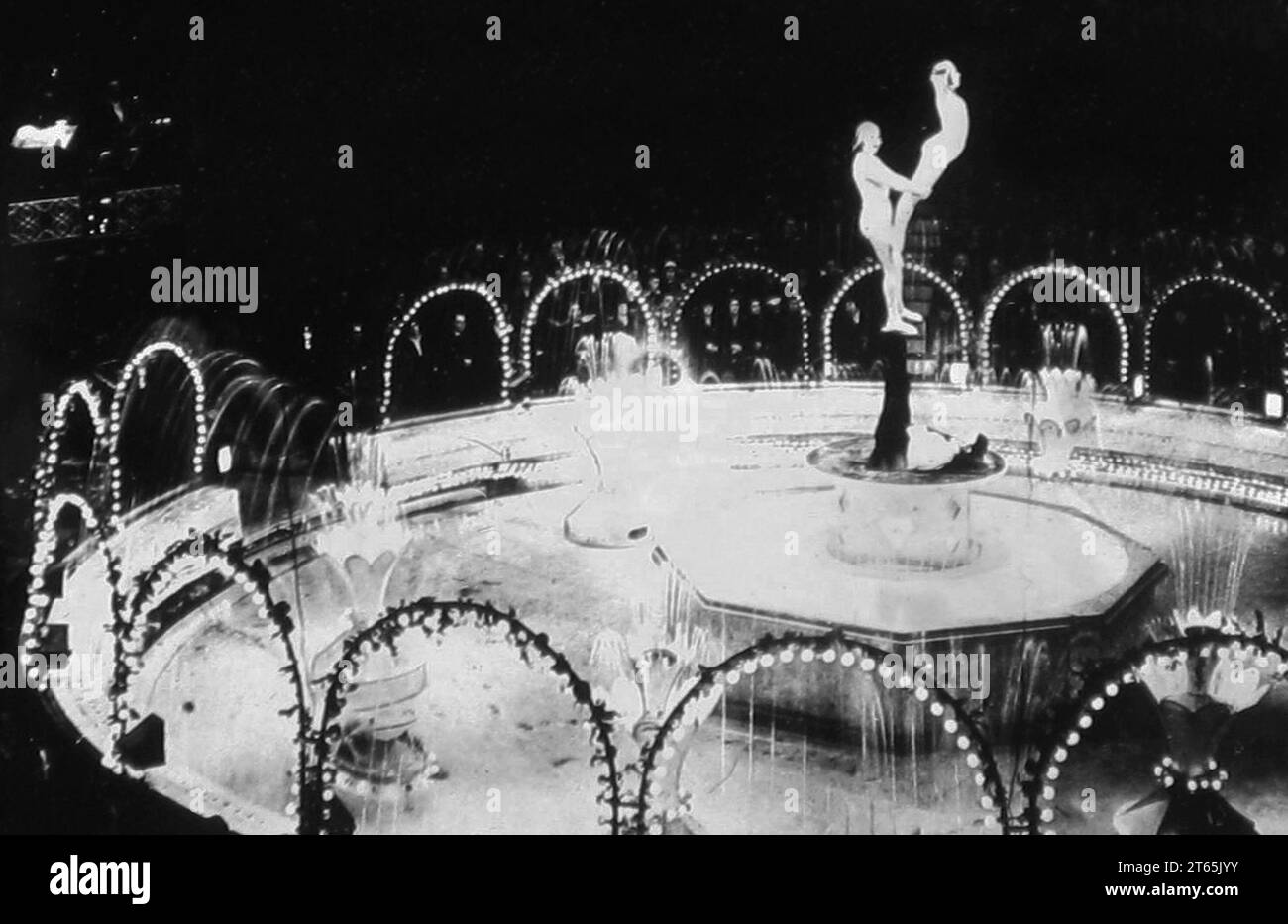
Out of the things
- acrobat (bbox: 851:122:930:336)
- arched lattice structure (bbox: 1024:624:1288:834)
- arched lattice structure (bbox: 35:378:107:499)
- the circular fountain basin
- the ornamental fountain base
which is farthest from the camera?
the circular fountain basin

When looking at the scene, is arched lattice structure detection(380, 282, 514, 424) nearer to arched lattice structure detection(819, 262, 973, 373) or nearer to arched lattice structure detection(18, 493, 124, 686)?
arched lattice structure detection(18, 493, 124, 686)

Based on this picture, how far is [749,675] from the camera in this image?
386 centimetres

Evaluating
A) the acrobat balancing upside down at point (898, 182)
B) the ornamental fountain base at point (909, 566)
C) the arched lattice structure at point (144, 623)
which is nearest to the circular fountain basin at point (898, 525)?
the ornamental fountain base at point (909, 566)

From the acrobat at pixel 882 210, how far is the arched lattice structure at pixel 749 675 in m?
1.21

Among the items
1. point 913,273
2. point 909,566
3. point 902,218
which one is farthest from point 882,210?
point 909,566

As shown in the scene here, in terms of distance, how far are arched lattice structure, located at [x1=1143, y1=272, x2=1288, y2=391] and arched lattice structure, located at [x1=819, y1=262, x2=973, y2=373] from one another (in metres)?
0.61

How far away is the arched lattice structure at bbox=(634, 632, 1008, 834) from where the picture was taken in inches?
136

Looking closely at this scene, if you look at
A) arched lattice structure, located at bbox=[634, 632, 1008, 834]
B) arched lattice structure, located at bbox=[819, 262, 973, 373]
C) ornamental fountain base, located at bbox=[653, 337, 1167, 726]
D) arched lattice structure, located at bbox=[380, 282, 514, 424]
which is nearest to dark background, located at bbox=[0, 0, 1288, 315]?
arched lattice structure, located at bbox=[380, 282, 514, 424]

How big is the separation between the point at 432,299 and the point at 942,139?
1.78m

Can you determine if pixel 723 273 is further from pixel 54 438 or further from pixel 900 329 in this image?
pixel 54 438

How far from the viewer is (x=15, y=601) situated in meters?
3.93

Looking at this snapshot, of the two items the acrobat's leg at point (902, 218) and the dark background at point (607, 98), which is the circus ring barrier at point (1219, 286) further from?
the acrobat's leg at point (902, 218)

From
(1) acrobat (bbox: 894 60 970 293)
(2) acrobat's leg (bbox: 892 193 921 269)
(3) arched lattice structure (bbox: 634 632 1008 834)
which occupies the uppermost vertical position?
(1) acrobat (bbox: 894 60 970 293)

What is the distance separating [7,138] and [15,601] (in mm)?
1487
